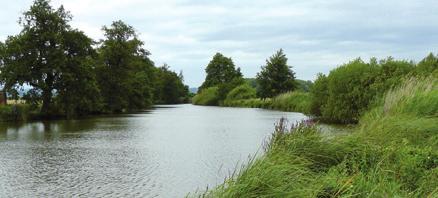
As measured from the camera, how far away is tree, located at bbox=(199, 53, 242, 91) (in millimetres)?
112150

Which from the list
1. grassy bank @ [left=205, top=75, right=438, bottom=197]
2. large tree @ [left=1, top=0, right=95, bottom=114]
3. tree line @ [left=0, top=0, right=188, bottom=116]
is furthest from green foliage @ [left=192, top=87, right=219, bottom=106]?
grassy bank @ [left=205, top=75, right=438, bottom=197]

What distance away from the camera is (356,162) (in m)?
9.70

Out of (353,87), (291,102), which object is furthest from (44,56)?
(291,102)

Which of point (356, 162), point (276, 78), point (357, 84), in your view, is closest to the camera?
point (356, 162)

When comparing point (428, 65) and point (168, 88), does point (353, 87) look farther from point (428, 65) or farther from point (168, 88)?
point (168, 88)

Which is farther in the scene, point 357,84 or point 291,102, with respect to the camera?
point 291,102

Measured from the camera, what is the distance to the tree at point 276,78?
72.1 meters

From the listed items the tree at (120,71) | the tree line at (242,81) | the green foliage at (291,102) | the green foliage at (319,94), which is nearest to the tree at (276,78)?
the tree line at (242,81)

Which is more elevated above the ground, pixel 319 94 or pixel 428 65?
pixel 428 65

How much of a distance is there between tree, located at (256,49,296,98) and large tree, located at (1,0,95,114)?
34.7 metres

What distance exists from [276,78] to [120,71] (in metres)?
24.3

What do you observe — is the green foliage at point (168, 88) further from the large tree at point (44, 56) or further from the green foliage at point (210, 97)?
the large tree at point (44, 56)

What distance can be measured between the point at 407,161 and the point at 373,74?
810 inches

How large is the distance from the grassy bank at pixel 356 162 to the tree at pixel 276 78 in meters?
56.1
